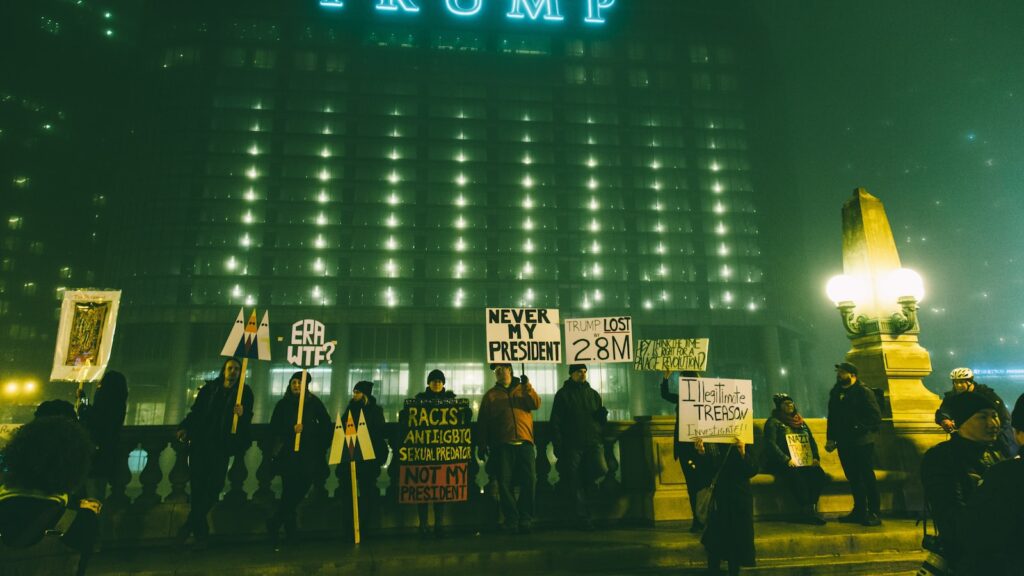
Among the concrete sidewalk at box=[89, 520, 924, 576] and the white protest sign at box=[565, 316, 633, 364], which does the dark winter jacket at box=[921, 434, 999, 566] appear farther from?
the white protest sign at box=[565, 316, 633, 364]

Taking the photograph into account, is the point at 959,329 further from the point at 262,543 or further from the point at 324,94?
the point at 262,543

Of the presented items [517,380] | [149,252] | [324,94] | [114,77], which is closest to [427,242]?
[324,94]

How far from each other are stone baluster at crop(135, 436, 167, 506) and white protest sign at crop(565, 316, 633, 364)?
5.95 meters

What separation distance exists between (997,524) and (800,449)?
5833 millimetres

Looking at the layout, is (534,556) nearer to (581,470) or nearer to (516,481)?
(516,481)

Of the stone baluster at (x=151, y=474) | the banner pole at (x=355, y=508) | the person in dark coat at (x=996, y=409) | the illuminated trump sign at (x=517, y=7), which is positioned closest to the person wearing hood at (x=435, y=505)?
the banner pole at (x=355, y=508)

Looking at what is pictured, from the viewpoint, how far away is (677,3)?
95.1 m

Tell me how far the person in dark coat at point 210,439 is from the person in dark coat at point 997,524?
7.31 metres

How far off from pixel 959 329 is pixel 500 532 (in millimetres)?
123149

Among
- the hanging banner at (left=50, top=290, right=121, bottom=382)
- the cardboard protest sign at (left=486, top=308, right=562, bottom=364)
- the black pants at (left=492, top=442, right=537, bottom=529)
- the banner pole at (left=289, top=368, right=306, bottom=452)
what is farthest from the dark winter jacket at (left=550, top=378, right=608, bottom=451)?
the hanging banner at (left=50, top=290, right=121, bottom=382)

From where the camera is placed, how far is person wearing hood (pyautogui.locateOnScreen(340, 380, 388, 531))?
7.86 metres

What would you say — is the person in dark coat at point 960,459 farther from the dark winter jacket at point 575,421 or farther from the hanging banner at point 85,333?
the hanging banner at point 85,333

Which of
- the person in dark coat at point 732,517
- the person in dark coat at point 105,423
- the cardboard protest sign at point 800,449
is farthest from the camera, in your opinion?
the cardboard protest sign at point 800,449

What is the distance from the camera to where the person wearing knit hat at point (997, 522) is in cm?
276
